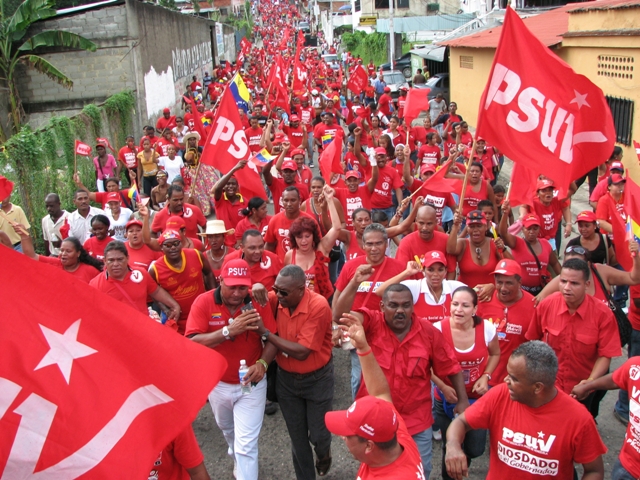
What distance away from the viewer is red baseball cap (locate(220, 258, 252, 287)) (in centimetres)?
452

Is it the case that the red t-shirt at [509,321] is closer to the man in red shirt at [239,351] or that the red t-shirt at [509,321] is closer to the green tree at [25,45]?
the man in red shirt at [239,351]

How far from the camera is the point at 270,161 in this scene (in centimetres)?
938

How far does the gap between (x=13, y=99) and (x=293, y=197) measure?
1445cm

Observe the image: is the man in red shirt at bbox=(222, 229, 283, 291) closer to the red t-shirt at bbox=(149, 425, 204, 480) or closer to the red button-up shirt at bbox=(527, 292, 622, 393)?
the red t-shirt at bbox=(149, 425, 204, 480)

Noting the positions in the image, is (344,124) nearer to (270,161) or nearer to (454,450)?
(270,161)

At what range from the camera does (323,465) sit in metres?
5.04

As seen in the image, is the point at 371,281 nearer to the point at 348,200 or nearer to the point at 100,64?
the point at 348,200

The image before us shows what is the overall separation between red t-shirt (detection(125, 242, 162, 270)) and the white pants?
7.49 ft

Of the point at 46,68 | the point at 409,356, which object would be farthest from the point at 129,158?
the point at 409,356

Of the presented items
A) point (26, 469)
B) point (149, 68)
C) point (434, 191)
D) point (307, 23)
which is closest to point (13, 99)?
point (149, 68)

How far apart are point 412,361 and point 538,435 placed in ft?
3.12

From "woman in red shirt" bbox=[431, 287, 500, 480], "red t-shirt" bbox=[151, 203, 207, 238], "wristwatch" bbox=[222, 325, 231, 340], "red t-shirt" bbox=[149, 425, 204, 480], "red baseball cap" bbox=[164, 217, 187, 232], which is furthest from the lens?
"red t-shirt" bbox=[151, 203, 207, 238]

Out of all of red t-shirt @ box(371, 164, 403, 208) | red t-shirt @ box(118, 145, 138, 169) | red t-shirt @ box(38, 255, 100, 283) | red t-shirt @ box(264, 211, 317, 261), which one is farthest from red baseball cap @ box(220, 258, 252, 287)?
red t-shirt @ box(118, 145, 138, 169)

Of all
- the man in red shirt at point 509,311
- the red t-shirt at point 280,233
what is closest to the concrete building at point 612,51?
the red t-shirt at point 280,233
